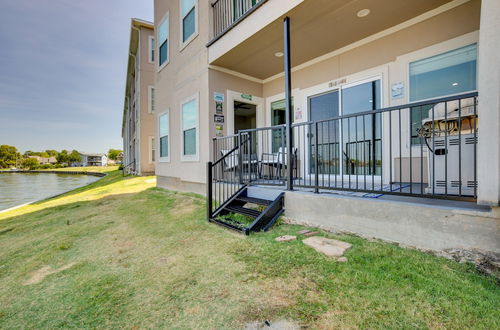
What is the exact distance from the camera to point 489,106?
1.78m

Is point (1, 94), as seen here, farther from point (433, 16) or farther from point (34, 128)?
point (433, 16)

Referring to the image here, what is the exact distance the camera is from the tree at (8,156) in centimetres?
6228

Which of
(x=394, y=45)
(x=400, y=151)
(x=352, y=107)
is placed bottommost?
(x=400, y=151)

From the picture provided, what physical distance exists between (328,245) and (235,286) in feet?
3.79

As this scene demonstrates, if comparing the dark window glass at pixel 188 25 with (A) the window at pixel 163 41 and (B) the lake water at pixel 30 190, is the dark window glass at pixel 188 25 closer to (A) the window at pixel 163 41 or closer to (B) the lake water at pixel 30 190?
(A) the window at pixel 163 41

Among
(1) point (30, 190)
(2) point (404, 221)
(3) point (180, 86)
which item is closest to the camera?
(2) point (404, 221)

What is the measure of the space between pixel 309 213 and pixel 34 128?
7616 cm

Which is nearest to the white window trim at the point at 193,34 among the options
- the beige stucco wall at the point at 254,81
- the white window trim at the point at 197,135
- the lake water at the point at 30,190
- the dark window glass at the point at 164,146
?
the beige stucco wall at the point at 254,81

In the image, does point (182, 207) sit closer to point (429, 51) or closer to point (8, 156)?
point (429, 51)

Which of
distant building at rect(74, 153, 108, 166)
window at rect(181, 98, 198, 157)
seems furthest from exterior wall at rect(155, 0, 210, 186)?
distant building at rect(74, 153, 108, 166)

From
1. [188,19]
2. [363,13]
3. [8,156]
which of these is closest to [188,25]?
[188,19]

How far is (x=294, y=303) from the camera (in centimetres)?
158

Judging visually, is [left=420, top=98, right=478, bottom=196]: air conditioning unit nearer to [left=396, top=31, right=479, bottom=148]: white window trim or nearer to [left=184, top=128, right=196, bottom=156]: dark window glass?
[left=396, top=31, right=479, bottom=148]: white window trim

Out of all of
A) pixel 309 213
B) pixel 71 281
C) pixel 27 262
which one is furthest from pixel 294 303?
pixel 27 262
